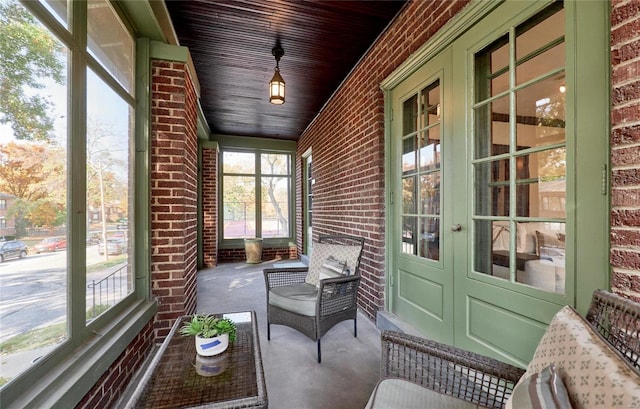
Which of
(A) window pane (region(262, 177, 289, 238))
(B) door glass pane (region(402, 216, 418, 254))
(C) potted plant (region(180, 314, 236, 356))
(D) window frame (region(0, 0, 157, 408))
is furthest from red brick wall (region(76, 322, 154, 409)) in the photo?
(A) window pane (region(262, 177, 289, 238))

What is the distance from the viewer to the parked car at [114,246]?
76.0 inches

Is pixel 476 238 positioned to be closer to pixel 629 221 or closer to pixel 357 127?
pixel 629 221

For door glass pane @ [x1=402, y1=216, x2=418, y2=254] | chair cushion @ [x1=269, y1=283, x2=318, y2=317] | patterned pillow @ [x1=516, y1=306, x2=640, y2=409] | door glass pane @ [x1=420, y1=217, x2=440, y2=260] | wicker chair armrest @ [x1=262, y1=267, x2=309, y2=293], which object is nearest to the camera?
patterned pillow @ [x1=516, y1=306, x2=640, y2=409]

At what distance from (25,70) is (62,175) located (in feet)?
1.72

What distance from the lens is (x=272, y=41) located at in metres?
2.85

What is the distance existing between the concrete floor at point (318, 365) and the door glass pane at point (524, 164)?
1144 mm

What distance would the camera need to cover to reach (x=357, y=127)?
3.38m

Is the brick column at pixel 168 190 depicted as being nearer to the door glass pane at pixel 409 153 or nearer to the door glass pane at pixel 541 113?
the door glass pane at pixel 409 153

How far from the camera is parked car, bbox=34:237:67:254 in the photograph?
136 centimetres

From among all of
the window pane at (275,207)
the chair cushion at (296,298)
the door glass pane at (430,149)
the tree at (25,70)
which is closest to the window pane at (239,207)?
the window pane at (275,207)

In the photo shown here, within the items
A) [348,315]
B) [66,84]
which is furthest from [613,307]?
[66,84]

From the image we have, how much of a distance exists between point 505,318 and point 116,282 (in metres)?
2.66

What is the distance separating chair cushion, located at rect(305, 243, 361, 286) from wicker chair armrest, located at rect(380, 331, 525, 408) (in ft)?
4.14

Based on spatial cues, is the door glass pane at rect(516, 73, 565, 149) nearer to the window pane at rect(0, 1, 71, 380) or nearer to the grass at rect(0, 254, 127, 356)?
the window pane at rect(0, 1, 71, 380)
